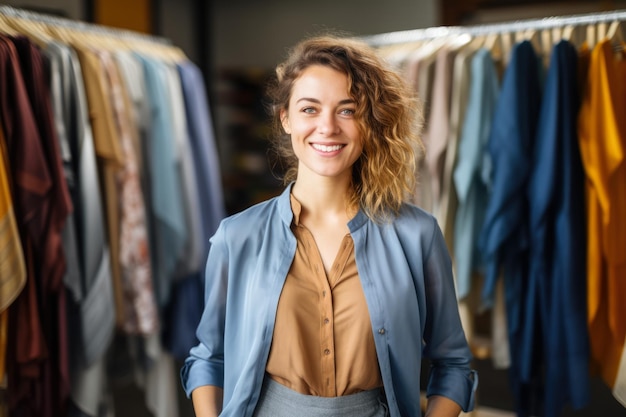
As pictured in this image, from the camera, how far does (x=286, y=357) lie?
111 centimetres

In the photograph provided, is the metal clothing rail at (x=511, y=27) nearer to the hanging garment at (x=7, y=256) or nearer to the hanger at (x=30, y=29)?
the hanger at (x=30, y=29)

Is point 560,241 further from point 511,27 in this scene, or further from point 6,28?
point 6,28

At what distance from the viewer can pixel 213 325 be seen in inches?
47.0

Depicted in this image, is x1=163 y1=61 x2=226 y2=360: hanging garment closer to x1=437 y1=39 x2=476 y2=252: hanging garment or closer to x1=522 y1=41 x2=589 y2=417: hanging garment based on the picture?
x1=437 y1=39 x2=476 y2=252: hanging garment

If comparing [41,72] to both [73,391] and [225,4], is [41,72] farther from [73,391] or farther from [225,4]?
[225,4]

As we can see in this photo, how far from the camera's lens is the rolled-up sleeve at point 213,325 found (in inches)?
46.2

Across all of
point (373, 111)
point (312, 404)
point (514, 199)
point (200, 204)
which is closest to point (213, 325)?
point (312, 404)

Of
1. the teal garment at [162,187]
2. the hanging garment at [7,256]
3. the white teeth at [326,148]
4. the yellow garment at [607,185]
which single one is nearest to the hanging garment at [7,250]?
the hanging garment at [7,256]

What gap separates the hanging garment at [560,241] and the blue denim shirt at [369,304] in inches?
30.6

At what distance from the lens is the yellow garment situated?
177 cm

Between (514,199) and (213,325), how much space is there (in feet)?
3.64

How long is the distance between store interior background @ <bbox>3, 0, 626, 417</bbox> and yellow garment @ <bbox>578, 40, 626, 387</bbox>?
2173 mm

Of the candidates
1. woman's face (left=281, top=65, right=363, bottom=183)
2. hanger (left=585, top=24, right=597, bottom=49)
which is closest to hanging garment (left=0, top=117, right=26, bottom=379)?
woman's face (left=281, top=65, right=363, bottom=183)

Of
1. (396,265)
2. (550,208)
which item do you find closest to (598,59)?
(550,208)
